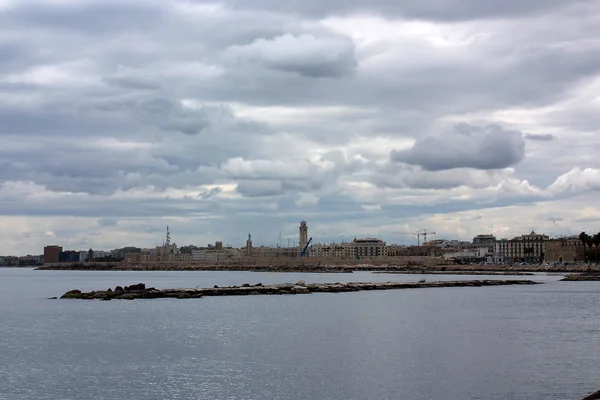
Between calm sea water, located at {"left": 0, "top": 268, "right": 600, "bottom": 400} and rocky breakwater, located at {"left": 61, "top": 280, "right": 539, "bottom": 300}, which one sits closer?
calm sea water, located at {"left": 0, "top": 268, "right": 600, "bottom": 400}

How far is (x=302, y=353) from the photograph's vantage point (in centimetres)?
4088

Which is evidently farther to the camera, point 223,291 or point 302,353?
point 223,291

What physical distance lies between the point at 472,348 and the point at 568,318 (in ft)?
69.7

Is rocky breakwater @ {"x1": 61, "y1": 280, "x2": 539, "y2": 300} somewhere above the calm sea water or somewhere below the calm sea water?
above

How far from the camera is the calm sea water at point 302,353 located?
30609 millimetres

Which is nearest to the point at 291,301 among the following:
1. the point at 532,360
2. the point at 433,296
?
the point at 433,296

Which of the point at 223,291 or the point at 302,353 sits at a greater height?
the point at 223,291

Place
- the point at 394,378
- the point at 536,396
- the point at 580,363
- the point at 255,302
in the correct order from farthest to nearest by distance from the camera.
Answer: the point at 255,302
the point at 580,363
the point at 394,378
the point at 536,396

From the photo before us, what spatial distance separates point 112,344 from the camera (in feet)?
148

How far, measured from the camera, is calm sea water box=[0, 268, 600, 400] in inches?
1205

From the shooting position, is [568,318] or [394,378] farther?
[568,318]

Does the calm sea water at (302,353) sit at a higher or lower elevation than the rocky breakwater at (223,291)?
lower

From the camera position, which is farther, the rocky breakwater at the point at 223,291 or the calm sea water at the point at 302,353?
the rocky breakwater at the point at 223,291

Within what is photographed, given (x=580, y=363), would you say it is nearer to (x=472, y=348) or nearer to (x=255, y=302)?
(x=472, y=348)
